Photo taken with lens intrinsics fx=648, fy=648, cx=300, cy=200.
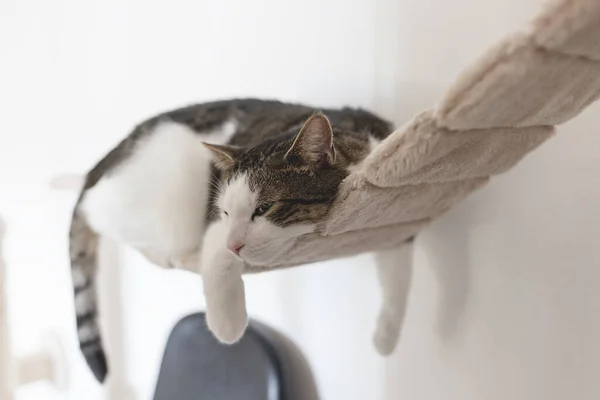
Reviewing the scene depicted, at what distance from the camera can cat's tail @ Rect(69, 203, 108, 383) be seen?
111 centimetres

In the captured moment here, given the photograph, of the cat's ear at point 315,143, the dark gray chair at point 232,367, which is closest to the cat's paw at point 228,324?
the cat's ear at point 315,143

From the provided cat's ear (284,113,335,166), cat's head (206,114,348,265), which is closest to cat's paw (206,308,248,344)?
cat's head (206,114,348,265)

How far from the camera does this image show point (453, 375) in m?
0.95

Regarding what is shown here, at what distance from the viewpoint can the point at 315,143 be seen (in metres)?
0.67

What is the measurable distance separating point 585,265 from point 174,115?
1.98ft

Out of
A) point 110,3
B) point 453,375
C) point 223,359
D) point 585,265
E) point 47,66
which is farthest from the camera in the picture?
point 47,66

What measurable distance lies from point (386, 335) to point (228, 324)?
272 millimetres

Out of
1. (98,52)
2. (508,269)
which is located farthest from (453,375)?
(98,52)

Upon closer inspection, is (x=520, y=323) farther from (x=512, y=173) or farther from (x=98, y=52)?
(x=98, y=52)

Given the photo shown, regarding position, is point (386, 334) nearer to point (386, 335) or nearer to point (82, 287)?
point (386, 335)

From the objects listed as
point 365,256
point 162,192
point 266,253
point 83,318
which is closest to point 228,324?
point 266,253

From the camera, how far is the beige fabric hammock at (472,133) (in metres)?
0.43

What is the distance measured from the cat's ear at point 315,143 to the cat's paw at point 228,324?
0.72 feet

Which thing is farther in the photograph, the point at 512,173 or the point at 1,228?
the point at 1,228
